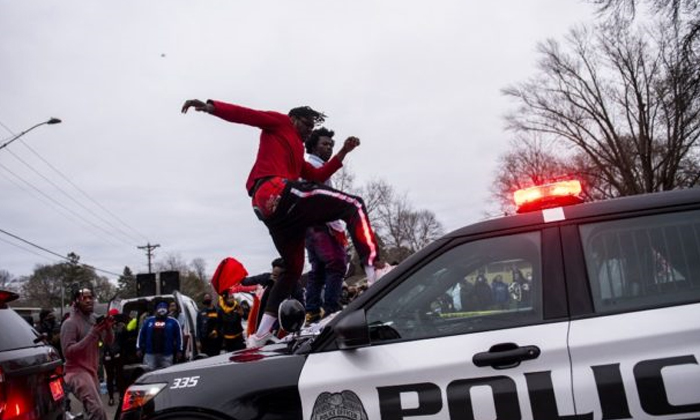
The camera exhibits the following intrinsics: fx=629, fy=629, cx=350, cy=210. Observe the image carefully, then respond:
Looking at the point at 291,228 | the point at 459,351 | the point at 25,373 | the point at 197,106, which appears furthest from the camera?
the point at 291,228

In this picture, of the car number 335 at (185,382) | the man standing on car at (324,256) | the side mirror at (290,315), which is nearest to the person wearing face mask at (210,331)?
the man standing on car at (324,256)

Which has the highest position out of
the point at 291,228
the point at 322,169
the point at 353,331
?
the point at 322,169

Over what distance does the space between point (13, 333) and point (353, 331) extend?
2485mm

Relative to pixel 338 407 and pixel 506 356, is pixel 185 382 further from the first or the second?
pixel 506 356

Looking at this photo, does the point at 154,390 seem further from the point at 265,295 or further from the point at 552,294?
the point at 265,295

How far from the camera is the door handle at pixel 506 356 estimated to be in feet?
8.74

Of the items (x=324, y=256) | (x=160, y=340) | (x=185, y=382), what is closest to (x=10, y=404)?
(x=185, y=382)

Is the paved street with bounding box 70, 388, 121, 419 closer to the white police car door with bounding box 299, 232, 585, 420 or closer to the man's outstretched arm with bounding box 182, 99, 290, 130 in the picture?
the man's outstretched arm with bounding box 182, 99, 290, 130

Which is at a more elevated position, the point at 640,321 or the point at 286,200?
the point at 286,200

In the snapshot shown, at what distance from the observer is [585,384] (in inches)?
101

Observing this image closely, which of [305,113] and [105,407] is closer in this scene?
[305,113]

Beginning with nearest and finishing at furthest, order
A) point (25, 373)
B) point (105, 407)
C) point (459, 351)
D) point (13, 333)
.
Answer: point (459, 351) < point (25, 373) < point (13, 333) < point (105, 407)

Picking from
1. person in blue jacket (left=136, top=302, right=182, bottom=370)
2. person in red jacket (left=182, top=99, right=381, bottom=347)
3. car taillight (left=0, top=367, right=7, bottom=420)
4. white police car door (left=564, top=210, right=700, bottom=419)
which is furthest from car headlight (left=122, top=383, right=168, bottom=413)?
person in blue jacket (left=136, top=302, right=182, bottom=370)

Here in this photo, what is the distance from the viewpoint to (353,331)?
2863 millimetres
